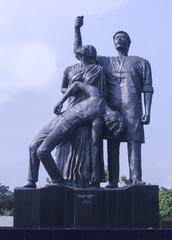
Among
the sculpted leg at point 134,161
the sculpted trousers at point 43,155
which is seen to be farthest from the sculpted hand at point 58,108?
the sculpted leg at point 134,161

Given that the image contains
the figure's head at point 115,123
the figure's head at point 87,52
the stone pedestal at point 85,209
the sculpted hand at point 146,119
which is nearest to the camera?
the stone pedestal at point 85,209

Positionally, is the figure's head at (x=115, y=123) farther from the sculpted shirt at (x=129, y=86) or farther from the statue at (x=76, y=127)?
the sculpted shirt at (x=129, y=86)

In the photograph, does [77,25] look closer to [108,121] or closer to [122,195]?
[108,121]

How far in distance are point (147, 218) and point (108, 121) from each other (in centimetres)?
220

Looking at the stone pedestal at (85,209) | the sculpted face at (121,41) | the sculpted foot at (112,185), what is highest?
the sculpted face at (121,41)

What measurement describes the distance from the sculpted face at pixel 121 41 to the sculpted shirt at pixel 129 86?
0.26m

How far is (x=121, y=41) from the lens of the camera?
14.4 meters

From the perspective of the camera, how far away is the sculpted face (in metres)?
14.4

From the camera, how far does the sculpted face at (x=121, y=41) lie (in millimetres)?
14383

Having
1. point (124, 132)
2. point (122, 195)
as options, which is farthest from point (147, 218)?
point (124, 132)

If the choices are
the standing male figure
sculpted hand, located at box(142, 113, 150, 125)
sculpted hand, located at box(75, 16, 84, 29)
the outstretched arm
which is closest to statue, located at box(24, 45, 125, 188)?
the standing male figure

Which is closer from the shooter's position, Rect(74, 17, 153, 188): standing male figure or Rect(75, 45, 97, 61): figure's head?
Rect(74, 17, 153, 188): standing male figure

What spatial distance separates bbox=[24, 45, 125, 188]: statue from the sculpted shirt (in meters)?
0.33

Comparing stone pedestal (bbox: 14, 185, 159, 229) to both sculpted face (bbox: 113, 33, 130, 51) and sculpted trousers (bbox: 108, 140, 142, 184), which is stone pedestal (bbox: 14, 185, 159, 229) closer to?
sculpted trousers (bbox: 108, 140, 142, 184)
